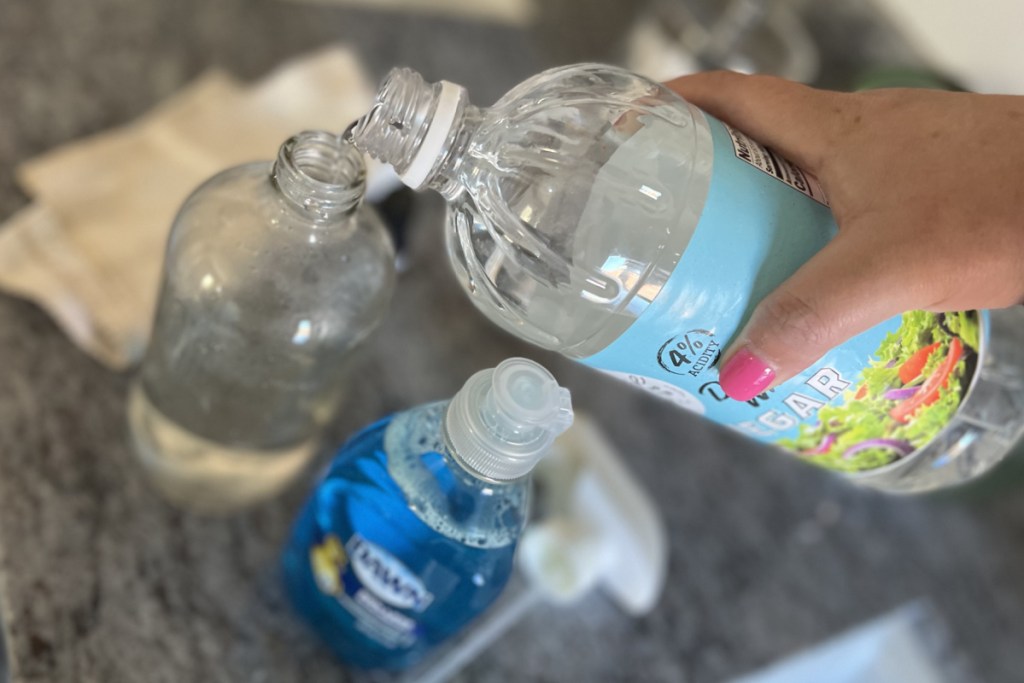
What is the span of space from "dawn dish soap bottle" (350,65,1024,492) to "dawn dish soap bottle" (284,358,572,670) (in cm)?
5

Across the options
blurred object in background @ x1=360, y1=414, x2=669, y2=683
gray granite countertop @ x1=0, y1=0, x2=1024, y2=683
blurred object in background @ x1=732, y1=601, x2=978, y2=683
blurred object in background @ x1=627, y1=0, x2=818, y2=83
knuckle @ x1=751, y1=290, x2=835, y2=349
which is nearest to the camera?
knuckle @ x1=751, y1=290, x2=835, y2=349

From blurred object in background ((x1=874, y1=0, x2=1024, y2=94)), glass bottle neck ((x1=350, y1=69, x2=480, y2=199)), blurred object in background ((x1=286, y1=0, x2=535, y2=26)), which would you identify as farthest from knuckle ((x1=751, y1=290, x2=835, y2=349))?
blurred object in background ((x1=286, y1=0, x2=535, y2=26))

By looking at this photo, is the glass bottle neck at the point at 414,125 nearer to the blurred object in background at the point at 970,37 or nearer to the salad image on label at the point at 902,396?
the salad image on label at the point at 902,396

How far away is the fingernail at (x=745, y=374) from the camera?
1.31 ft

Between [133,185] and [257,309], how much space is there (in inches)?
11.6

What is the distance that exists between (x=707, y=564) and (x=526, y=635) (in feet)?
0.59

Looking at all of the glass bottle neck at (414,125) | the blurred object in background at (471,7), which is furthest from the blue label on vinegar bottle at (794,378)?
the blurred object in background at (471,7)

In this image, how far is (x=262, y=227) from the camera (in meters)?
0.50

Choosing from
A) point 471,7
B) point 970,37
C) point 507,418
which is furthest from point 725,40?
point 507,418

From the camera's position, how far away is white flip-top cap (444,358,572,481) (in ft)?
1.37

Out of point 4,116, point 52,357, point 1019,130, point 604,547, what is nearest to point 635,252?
point 1019,130

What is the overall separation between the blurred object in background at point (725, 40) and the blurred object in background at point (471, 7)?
0.19 m

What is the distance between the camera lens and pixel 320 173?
1.58ft

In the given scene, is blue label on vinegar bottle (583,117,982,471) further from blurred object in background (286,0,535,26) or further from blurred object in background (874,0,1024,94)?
blurred object in background (286,0,535,26)
